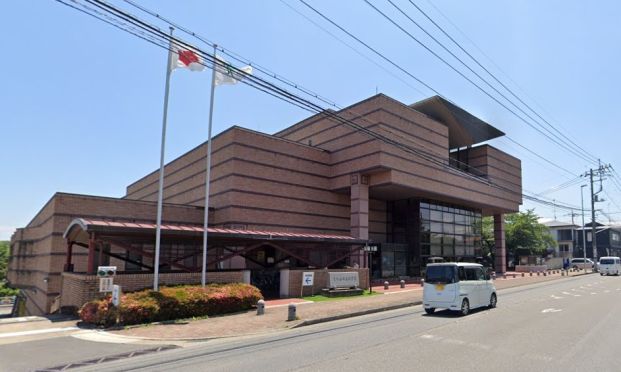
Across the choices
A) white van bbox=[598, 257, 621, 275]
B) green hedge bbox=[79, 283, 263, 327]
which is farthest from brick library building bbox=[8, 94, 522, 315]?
white van bbox=[598, 257, 621, 275]

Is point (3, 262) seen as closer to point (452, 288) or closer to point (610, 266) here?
point (452, 288)

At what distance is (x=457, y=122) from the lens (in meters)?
42.0

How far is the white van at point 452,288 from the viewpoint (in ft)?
53.3

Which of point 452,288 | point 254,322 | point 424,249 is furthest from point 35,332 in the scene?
point 424,249

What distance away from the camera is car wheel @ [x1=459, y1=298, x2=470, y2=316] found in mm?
16328

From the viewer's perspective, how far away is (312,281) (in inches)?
Answer: 941

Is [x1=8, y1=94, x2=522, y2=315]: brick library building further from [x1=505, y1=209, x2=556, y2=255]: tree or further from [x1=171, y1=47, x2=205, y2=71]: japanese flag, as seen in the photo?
[x1=505, y1=209, x2=556, y2=255]: tree

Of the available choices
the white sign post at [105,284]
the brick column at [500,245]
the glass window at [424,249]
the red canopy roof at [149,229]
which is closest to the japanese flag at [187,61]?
the red canopy roof at [149,229]

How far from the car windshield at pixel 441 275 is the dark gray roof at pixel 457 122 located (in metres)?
25.0

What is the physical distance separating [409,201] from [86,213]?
25.2m

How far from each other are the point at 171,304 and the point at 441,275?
974 cm

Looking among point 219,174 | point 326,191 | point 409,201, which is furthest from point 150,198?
→ point 409,201

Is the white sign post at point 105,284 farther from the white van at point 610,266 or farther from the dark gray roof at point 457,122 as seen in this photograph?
the white van at point 610,266

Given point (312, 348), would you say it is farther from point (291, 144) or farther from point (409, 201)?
point (409, 201)
